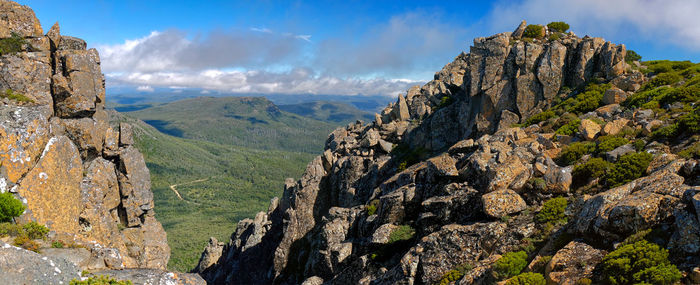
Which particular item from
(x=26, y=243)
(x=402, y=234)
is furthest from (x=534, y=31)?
(x=26, y=243)

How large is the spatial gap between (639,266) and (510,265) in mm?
5446

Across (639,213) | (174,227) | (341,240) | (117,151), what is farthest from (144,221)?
(174,227)

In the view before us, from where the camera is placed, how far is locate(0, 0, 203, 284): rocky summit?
24.3 metres

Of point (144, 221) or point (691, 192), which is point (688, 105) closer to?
point (691, 192)

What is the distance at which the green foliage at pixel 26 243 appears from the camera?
17453 mm

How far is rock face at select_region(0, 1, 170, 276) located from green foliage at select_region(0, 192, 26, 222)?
2365mm

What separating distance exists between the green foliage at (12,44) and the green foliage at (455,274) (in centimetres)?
4261

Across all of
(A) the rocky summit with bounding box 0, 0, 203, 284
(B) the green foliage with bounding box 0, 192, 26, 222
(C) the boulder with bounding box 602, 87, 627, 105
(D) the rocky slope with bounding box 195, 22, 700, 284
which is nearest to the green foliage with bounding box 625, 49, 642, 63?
(D) the rocky slope with bounding box 195, 22, 700, 284

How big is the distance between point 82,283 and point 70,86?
1101 inches

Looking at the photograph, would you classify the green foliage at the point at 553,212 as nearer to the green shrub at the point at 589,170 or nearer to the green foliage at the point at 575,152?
the green shrub at the point at 589,170

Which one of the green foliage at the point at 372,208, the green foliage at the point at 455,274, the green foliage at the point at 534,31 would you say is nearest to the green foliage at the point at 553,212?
the green foliage at the point at 455,274

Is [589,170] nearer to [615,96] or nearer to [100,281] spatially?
[615,96]

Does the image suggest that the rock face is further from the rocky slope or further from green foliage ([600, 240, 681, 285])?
green foliage ([600, 240, 681, 285])

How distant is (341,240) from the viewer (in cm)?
3700
